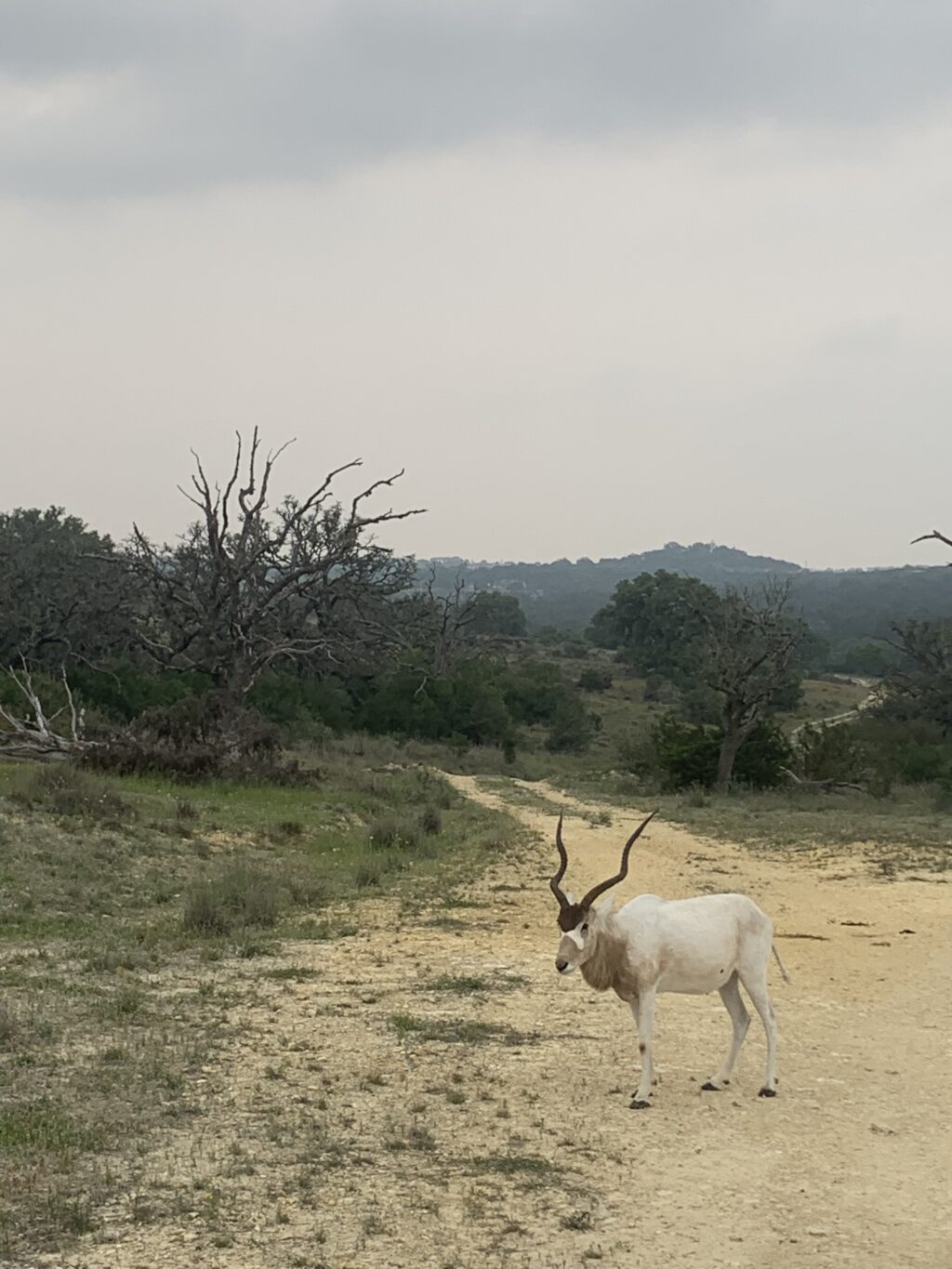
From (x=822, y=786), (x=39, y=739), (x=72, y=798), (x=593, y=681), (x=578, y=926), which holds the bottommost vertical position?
(x=822, y=786)

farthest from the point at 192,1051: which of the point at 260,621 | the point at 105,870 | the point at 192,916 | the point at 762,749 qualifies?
the point at 762,749

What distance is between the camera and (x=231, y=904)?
13422 mm

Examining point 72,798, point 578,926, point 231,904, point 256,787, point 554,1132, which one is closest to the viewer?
point 554,1132

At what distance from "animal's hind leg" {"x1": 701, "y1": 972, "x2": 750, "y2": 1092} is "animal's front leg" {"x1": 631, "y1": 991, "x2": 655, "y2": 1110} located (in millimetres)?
403

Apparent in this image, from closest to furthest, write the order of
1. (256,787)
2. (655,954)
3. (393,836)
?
1. (655,954)
2. (393,836)
3. (256,787)

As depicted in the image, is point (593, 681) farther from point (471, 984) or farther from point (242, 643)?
point (471, 984)

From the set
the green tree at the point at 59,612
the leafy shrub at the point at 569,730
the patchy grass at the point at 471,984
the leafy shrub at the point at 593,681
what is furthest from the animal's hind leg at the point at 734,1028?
the leafy shrub at the point at 593,681

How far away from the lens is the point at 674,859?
61.8 ft

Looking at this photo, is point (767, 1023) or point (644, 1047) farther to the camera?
point (767, 1023)

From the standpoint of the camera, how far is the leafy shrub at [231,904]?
12.6 meters

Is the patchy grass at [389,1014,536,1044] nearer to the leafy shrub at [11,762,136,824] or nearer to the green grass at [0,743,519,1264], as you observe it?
the green grass at [0,743,519,1264]

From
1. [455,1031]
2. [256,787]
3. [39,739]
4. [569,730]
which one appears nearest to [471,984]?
[455,1031]

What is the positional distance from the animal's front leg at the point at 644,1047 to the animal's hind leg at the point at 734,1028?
1.32 ft

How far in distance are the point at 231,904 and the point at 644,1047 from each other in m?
6.53
